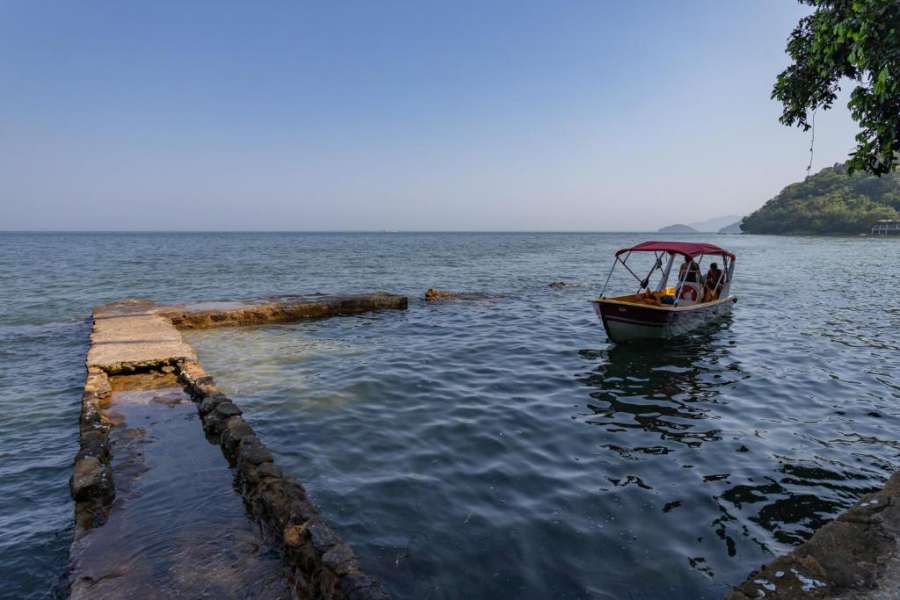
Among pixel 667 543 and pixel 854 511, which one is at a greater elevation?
pixel 854 511

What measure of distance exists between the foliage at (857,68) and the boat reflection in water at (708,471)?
485cm

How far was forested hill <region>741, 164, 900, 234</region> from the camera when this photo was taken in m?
120

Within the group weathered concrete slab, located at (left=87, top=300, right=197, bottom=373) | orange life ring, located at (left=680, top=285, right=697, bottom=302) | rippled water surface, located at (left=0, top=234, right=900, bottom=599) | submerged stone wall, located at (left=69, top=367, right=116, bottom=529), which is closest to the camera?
rippled water surface, located at (left=0, top=234, right=900, bottom=599)

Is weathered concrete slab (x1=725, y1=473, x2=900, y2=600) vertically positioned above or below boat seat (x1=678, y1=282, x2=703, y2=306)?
below

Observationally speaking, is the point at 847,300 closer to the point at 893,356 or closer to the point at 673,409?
the point at 893,356

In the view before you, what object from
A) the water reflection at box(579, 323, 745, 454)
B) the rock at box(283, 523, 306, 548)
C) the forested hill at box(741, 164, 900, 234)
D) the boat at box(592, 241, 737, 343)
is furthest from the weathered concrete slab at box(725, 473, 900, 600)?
the forested hill at box(741, 164, 900, 234)

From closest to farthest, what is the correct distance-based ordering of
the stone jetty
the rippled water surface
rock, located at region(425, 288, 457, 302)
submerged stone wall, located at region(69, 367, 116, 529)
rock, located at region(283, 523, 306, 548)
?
the stone jetty < rock, located at region(283, 523, 306, 548) < the rippled water surface < submerged stone wall, located at region(69, 367, 116, 529) < rock, located at region(425, 288, 457, 302)

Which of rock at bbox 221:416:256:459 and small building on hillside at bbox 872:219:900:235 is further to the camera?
small building on hillside at bbox 872:219:900:235

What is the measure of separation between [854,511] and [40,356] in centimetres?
1848

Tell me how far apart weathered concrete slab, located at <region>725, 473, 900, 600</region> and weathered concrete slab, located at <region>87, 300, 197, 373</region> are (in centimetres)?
1167

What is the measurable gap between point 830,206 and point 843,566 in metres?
160

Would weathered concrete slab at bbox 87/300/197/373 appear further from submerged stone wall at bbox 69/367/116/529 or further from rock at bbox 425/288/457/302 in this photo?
rock at bbox 425/288/457/302

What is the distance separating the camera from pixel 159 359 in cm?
1131

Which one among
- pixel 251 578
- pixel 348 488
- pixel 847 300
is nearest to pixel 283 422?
pixel 348 488
